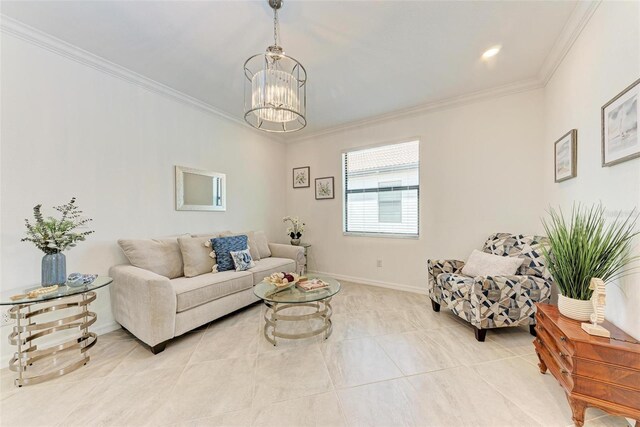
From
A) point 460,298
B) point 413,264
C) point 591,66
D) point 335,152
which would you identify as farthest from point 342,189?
point 591,66

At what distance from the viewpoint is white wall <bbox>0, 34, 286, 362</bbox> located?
1911mm

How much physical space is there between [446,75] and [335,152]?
78.1 inches

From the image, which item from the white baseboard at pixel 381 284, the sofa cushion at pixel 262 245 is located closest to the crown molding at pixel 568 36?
the white baseboard at pixel 381 284

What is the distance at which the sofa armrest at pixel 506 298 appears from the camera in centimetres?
212

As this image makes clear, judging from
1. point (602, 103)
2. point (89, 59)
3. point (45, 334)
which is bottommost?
point (45, 334)

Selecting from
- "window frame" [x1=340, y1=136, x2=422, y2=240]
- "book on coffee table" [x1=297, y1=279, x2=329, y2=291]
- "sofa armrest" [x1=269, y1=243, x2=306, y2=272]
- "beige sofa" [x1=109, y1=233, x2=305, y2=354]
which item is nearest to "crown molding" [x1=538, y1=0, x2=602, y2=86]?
"window frame" [x1=340, y1=136, x2=422, y2=240]

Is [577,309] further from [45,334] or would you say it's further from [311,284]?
[45,334]

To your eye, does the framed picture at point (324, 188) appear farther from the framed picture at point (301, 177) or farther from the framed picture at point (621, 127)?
the framed picture at point (621, 127)

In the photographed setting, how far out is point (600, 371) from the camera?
4.03 feet

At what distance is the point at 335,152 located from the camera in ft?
13.8

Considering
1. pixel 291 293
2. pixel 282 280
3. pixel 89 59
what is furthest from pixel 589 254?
pixel 89 59

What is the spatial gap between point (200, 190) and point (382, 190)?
107 inches

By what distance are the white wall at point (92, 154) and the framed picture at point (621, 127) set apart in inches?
153

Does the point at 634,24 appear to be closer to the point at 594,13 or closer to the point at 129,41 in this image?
the point at 594,13
